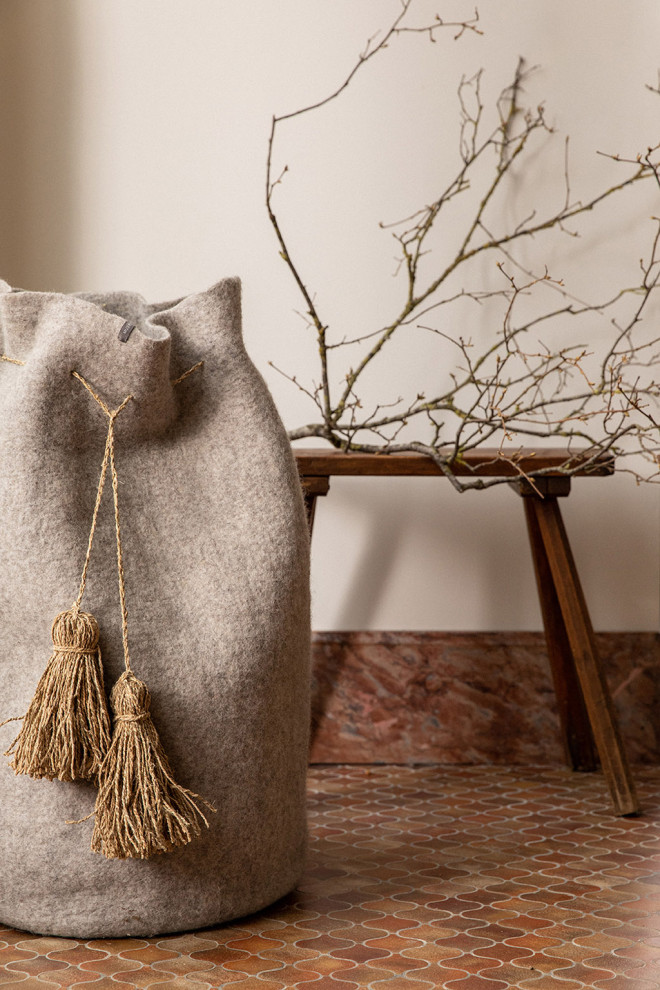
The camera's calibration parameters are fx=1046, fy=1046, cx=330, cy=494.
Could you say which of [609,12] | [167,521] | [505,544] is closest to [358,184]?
[609,12]

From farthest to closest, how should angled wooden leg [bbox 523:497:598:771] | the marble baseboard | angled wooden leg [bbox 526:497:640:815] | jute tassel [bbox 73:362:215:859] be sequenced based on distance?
the marble baseboard
angled wooden leg [bbox 523:497:598:771]
angled wooden leg [bbox 526:497:640:815]
jute tassel [bbox 73:362:215:859]

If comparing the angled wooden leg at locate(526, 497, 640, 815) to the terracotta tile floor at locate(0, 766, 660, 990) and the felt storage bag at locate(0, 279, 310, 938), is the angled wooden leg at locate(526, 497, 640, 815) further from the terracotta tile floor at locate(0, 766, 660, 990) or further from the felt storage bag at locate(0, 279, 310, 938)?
the felt storage bag at locate(0, 279, 310, 938)

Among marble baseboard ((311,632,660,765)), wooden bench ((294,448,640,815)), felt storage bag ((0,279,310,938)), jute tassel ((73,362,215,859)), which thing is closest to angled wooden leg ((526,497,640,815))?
wooden bench ((294,448,640,815))

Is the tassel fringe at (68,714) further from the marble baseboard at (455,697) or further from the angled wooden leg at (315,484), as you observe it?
the marble baseboard at (455,697)

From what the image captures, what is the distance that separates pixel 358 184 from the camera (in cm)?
173

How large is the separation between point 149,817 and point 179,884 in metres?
0.11

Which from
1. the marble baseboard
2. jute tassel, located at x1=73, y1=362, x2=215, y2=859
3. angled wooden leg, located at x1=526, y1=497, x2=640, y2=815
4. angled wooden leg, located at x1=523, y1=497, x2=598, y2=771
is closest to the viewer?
jute tassel, located at x1=73, y1=362, x2=215, y2=859

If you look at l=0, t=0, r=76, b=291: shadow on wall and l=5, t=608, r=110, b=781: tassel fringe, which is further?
l=0, t=0, r=76, b=291: shadow on wall

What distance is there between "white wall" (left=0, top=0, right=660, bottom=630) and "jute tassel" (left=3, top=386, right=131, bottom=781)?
0.87 metres

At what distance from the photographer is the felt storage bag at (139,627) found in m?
0.90

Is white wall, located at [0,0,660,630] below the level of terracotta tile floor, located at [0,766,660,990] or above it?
above

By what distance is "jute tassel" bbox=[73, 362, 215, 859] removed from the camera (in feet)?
2.85

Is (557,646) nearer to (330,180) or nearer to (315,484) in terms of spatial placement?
(315,484)

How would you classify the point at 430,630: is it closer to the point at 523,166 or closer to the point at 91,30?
the point at 523,166
